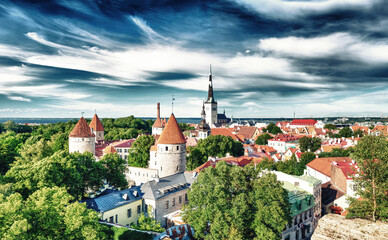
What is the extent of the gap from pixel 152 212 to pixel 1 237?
14.5 meters

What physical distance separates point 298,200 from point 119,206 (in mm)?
16289

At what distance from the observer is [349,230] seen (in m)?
12.4

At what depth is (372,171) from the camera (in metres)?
20.3

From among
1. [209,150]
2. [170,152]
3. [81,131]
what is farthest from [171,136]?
[209,150]

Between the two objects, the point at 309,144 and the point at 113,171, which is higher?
the point at 113,171

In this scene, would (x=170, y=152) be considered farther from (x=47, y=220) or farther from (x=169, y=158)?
(x=47, y=220)

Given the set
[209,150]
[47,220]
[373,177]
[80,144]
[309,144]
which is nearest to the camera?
[47,220]

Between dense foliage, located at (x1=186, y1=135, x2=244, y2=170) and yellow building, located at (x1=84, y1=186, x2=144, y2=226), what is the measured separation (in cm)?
1930

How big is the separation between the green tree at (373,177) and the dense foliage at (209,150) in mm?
27569

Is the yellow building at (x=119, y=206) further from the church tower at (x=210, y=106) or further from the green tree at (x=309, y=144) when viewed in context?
the church tower at (x=210, y=106)

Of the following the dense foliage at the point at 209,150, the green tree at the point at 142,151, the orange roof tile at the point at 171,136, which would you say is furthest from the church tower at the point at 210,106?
the orange roof tile at the point at 171,136

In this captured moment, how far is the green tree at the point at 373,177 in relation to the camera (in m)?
19.5

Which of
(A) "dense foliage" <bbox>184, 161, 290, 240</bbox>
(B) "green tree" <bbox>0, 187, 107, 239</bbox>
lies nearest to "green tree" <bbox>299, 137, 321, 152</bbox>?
(A) "dense foliage" <bbox>184, 161, 290, 240</bbox>

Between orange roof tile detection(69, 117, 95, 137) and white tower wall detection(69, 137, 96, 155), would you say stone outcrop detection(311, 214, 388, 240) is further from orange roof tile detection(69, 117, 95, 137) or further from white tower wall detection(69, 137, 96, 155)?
orange roof tile detection(69, 117, 95, 137)
